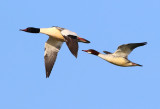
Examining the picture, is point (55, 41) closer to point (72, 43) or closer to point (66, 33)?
point (66, 33)

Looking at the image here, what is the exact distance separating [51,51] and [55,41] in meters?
0.43

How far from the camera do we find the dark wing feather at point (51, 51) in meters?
19.2

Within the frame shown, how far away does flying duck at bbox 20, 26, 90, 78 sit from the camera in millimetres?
16219

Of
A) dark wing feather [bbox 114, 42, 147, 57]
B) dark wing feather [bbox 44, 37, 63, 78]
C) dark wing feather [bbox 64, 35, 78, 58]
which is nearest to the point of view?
dark wing feather [bbox 64, 35, 78, 58]

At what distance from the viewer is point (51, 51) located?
1923 centimetres

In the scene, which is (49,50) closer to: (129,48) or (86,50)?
(86,50)

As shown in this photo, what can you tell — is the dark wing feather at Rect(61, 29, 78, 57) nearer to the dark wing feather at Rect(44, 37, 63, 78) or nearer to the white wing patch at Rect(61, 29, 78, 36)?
the white wing patch at Rect(61, 29, 78, 36)

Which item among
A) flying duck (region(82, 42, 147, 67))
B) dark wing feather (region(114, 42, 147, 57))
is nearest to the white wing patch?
flying duck (region(82, 42, 147, 67))

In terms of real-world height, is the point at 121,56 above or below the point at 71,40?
below

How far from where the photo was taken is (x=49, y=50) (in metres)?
19.2

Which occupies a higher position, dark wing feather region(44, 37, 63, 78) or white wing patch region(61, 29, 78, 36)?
white wing patch region(61, 29, 78, 36)

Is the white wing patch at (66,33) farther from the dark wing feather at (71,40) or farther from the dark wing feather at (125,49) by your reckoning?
the dark wing feather at (125,49)

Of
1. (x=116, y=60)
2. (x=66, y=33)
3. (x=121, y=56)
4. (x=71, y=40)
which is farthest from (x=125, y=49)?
(x=66, y=33)

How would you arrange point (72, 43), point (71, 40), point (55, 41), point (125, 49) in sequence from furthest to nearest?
point (55, 41) → point (125, 49) → point (71, 40) → point (72, 43)
